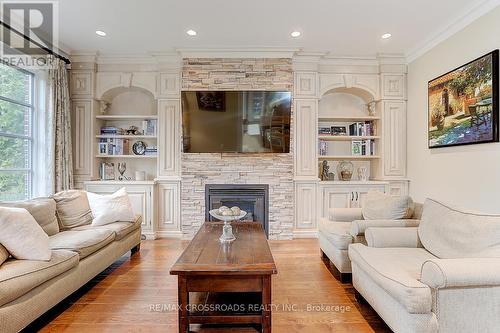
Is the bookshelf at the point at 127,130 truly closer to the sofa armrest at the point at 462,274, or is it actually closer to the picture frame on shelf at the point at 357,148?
the picture frame on shelf at the point at 357,148

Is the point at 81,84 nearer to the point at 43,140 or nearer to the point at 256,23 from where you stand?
the point at 43,140

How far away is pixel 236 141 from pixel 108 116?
2157 mm

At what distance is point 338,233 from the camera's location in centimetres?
294

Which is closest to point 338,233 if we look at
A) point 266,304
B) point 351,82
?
point 266,304

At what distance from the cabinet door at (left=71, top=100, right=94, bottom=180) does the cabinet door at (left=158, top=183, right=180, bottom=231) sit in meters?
1.22

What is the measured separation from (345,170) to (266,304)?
3.46m

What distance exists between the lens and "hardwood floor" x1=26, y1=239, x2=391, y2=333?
6.86 feet

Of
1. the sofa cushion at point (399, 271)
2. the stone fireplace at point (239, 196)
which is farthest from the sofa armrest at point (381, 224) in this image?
the stone fireplace at point (239, 196)

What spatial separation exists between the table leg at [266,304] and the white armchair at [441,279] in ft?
2.44

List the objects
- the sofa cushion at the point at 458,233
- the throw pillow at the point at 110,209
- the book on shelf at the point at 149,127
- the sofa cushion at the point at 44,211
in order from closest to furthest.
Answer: the sofa cushion at the point at 458,233
the sofa cushion at the point at 44,211
the throw pillow at the point at 110,209
the book on shelf at the point at 149,127

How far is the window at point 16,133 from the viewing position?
3.54 metres

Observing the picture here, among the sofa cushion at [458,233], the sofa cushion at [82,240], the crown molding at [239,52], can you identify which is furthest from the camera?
the crown molding at [239,52]

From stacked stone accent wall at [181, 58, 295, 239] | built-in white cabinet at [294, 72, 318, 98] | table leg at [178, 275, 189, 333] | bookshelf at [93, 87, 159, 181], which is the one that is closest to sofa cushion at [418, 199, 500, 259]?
table leg at [178, 275, 189, 333]

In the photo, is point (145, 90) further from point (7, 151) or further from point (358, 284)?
point (358, 284)
